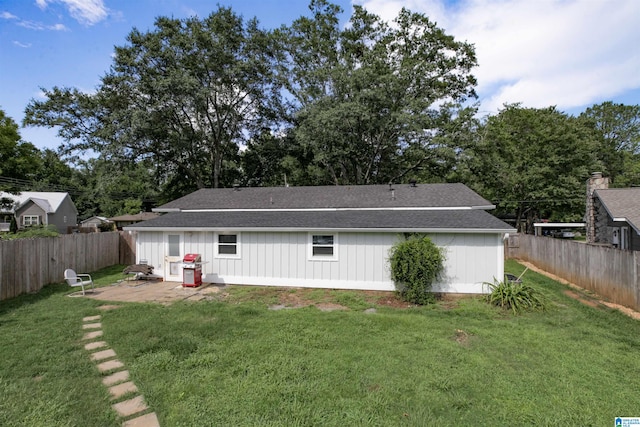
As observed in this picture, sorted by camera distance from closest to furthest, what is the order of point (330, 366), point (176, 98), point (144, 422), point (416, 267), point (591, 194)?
point (144, 422), point (330, 366), point (416, 267), point (591, 194), point (176, 98)

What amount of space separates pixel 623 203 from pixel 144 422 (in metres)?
18.3

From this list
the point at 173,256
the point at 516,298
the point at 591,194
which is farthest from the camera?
the point at 591,194

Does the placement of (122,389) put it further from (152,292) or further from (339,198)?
(339,198)

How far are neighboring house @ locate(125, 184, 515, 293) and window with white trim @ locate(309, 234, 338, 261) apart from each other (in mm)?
32

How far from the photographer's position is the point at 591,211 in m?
16.5

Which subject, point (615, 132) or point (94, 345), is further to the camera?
point (615, 132)

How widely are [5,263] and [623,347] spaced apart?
45.5 feet

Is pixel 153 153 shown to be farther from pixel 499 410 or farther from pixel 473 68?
pixel 473 68

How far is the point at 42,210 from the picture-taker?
31359 mm

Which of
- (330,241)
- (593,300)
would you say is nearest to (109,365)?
(330,241)

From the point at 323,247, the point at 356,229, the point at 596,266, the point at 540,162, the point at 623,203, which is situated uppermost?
the point at 540,162

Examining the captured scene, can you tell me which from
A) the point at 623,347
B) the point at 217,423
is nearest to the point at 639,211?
the point at 623,347

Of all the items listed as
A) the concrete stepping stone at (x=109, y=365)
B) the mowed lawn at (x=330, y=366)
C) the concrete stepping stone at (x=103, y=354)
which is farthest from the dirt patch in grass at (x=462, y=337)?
the concrete stepping stone at (x=103, y=354)

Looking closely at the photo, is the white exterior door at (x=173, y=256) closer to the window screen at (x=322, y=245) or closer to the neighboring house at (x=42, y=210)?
the window screen at (x=322, y=245)
